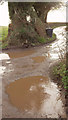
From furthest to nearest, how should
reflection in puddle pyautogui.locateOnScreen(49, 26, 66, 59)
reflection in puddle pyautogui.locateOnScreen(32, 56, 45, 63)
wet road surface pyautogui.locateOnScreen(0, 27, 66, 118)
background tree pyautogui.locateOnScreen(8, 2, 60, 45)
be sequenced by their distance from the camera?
background tree pyautogui.locateOnScreen(8, 2, 60, 45)
reflection in puddle pyautogui.locateOnScreen(32, 56, 45, 63)
reflection in puddle pyautogui.locateOnScreen(49, 26, 66, 59)
wet road surface pyautogui.locateOnScreen(0, 27, 66, 118)

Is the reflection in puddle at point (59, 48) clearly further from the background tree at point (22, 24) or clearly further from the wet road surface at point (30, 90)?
the background tree at point (22, 24)

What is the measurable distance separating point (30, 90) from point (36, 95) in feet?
1.16

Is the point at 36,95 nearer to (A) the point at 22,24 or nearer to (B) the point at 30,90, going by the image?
(B) the point at 30,90

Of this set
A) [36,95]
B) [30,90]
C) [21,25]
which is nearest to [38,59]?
[30,90]

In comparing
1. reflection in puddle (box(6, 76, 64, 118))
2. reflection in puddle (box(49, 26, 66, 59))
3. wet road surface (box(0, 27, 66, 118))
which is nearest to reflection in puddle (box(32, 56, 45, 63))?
wet road surface (box(0, 27, 66, 118))

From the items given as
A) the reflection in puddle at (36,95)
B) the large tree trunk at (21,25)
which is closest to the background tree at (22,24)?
the large tree trunk at (21,25)

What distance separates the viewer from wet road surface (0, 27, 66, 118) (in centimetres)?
360

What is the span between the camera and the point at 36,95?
14.3 ft

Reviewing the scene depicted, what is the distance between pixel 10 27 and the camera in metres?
10.4

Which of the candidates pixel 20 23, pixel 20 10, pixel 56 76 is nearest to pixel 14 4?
pixel 20 10

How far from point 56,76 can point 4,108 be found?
93.2 inches

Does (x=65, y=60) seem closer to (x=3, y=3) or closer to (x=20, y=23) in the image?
(x=20, y=23)

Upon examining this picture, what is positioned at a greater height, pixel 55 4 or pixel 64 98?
pixel 55 4

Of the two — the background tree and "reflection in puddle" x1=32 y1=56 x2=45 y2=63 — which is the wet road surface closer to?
"reflection in puddle" x1=32 y1=56 x2=45 y2=63
